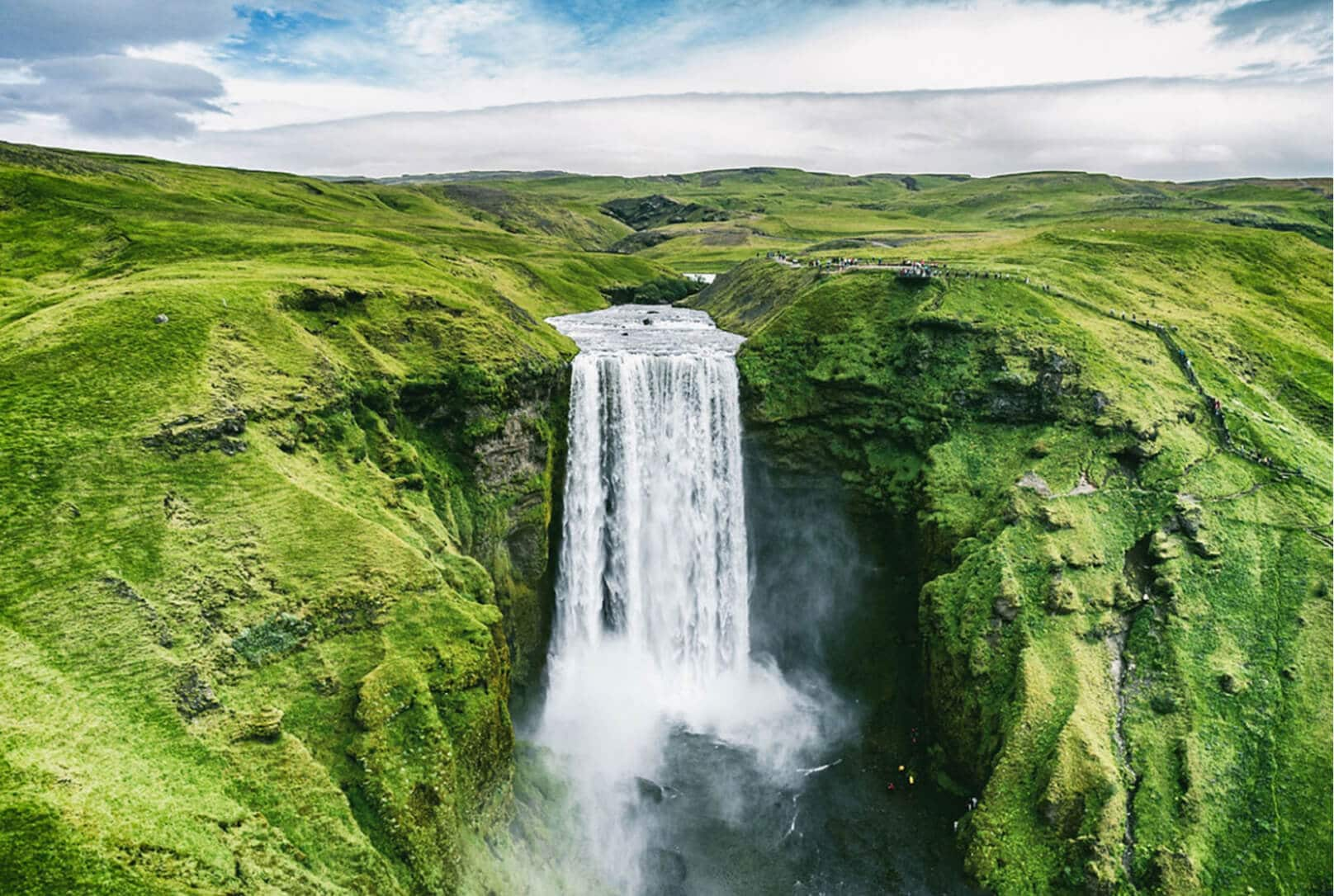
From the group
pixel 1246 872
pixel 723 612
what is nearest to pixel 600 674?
pixel 723 612

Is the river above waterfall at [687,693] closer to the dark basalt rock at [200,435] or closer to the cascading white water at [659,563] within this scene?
the cascading white water at [659,563]

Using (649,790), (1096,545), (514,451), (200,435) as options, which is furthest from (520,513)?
(1096,545)

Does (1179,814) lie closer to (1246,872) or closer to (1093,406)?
(1246,872)

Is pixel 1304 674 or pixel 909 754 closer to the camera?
pixel 1304 674

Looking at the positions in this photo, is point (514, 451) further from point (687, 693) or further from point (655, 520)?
point (687, 693)

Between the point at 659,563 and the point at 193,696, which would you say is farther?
the point at 659,563

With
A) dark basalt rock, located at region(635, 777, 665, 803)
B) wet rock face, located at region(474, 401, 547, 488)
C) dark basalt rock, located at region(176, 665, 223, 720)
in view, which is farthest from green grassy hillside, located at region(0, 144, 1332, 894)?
dark basalt rock, located at region(635, 777, 665, 803)

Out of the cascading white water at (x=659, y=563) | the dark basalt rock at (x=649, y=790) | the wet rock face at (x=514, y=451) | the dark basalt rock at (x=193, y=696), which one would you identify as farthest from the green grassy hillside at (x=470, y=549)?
the dark basalt rock at (x=649, y=790)
